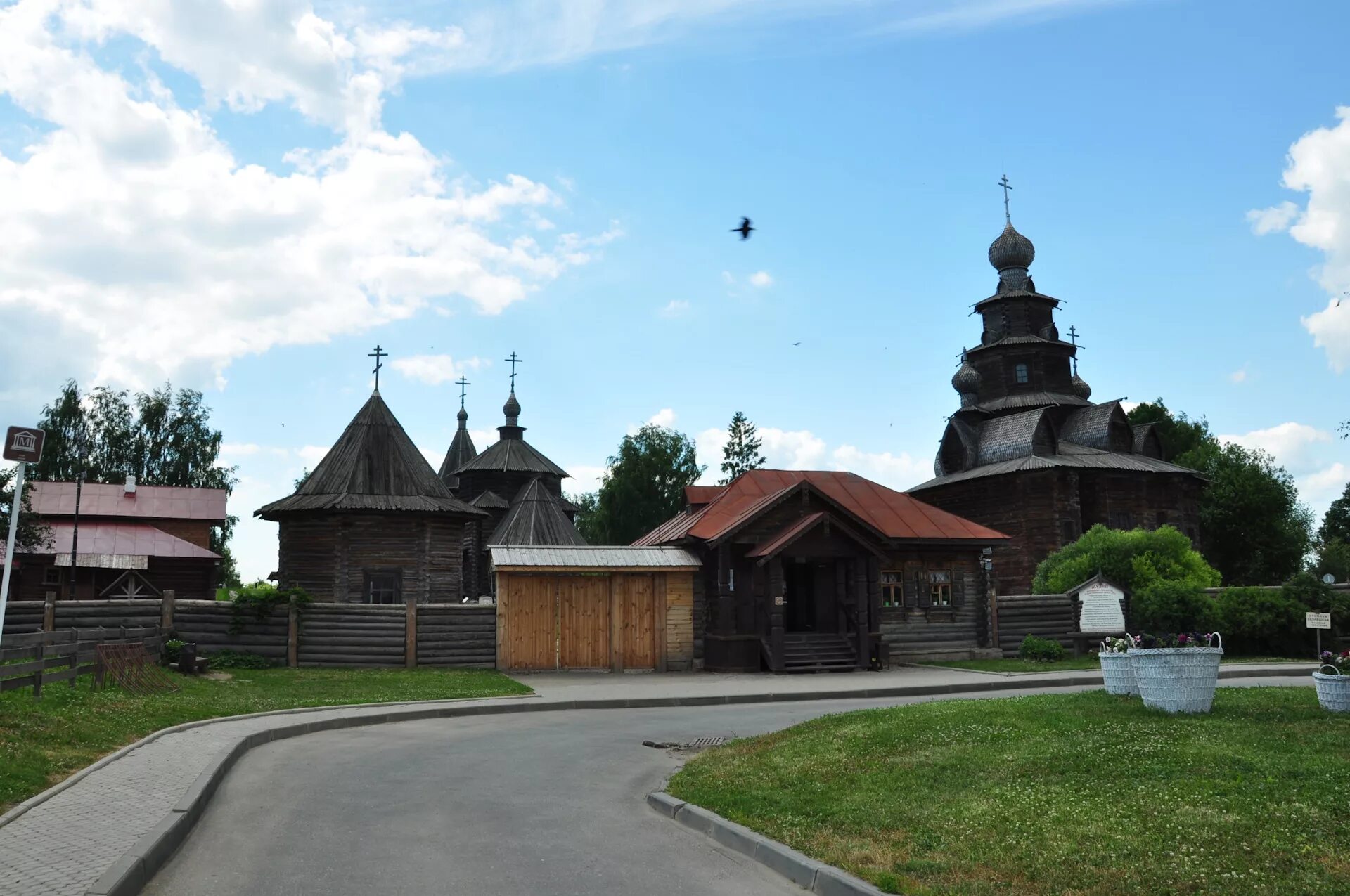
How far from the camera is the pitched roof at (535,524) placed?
152 ft

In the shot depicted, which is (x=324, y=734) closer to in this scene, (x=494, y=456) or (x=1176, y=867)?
(x=1176, y=867)

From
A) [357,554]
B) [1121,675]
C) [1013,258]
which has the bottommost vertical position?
[1121,675]

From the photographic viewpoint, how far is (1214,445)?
7238cm

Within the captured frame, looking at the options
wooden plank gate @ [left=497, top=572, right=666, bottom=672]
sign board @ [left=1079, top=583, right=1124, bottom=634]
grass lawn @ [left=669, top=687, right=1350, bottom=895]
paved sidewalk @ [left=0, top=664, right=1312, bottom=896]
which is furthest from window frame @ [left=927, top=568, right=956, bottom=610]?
grass lawn @ [left=669, top=687, right=1350, bottom=895]

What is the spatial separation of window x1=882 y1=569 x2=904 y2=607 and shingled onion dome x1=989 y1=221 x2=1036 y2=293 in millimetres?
31407

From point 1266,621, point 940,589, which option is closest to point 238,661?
point 940,589

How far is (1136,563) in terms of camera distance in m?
32.1

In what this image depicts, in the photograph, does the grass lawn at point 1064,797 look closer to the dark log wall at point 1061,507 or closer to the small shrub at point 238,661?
the small shrub at point 238,661

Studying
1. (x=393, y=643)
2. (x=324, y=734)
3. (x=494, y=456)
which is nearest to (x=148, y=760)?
(x=324, y=734)

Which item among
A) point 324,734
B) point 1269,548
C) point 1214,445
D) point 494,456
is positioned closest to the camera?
point 324,734

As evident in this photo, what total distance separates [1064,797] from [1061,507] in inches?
1651

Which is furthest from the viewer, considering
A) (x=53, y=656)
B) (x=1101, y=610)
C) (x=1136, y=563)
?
(x=1136, y=563)

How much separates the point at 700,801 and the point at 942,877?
3.21 meters

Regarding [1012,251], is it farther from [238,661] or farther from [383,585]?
[238,661]
